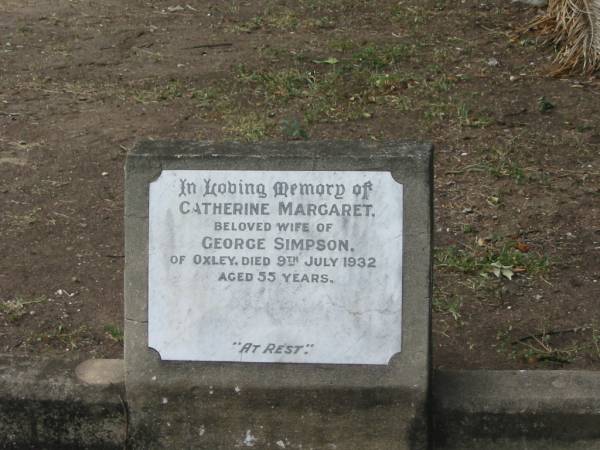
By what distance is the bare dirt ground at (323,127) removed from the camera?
16.2ft

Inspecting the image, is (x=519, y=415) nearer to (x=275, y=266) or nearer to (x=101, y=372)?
(x=275, y=266)

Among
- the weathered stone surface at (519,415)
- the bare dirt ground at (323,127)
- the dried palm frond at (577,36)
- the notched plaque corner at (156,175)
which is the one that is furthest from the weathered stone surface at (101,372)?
the dried palm frond at (577,36)

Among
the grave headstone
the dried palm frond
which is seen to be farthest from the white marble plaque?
the dried palm frond

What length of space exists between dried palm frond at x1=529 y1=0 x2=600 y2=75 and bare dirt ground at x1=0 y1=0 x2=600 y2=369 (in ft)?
0.39

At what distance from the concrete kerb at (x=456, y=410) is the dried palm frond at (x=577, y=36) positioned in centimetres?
373

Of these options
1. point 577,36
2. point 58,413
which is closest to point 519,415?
point 58,413

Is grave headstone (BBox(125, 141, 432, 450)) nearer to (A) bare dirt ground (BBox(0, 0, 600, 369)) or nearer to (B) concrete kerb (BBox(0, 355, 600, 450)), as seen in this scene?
(B) concrete kerb (BBox(0, 355, 600, 450))

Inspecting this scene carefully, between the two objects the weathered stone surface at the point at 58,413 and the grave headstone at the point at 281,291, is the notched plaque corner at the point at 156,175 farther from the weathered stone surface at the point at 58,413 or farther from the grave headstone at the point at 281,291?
the weathered stone surface at the point at 58,413

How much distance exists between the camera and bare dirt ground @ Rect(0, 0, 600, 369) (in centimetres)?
493

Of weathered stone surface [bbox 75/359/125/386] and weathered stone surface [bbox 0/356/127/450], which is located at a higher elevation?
weathered stone surface [bbox 75/359/125/386]

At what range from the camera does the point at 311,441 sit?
3713 mm

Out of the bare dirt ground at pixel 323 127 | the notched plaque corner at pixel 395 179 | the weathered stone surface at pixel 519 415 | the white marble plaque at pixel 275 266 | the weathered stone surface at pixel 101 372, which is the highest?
the bare dirt ground at pixel 323 127

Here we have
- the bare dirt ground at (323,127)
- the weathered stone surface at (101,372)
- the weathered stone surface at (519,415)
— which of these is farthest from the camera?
the bare dirt ground at (323,127)

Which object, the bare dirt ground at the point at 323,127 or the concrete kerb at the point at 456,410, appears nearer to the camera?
the concrete kerb at the point at 456,410
